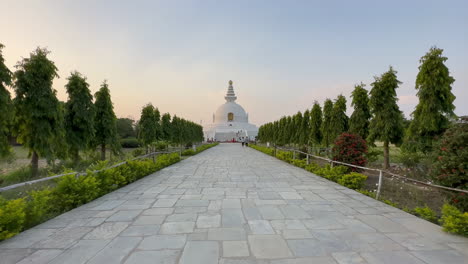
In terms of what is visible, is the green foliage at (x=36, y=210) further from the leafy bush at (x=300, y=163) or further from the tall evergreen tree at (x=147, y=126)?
the tall evergreen tree at (x=147, y=126)

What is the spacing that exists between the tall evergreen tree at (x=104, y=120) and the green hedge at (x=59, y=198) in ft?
23.3

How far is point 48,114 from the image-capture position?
378 inches

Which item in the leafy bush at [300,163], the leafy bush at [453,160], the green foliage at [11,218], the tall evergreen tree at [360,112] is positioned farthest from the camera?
the tall evergreen tree at [360,112]

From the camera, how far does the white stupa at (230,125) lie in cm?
6119

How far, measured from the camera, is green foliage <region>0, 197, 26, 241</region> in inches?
127

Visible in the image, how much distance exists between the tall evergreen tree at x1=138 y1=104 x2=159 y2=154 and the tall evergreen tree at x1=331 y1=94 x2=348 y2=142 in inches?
565

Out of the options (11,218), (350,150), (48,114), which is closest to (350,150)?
(350,150)

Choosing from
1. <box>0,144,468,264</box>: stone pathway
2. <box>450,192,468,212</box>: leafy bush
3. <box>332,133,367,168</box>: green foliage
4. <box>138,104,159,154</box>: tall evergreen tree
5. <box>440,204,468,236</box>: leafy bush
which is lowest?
<box>0,144,468,264</box>: stone pathway

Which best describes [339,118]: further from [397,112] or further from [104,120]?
[104,120]

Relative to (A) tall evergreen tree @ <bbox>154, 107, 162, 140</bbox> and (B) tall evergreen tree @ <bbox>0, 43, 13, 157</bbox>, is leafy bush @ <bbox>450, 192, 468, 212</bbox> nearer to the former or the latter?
(B) tall evergreen tree @ <bbox>0, 43, 13, 157</bbox>

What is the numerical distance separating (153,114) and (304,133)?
45.9 feet

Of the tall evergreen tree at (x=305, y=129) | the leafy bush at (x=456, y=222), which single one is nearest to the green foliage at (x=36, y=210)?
the leafy bush at (x=456, y=222)

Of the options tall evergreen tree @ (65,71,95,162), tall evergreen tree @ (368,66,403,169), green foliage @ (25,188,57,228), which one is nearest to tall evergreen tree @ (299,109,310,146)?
tall evergreen tree @ (368,66,403,169)

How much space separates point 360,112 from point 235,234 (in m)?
12.5
